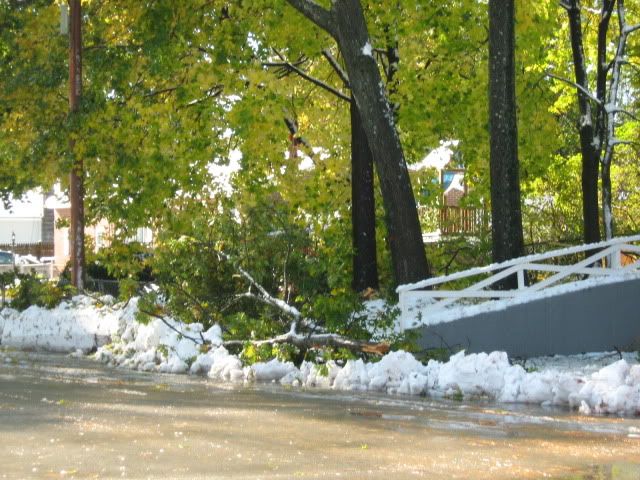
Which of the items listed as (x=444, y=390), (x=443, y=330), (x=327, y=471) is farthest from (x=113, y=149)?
(x=327, y=471)

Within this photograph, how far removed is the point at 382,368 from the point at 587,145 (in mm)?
11579

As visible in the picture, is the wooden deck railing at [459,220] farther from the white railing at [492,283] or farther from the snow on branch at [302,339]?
the snow on branch at [302,339]

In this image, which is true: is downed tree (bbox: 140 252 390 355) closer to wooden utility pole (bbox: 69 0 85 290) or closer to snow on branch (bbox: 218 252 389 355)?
snow on branch (bbox: 218 252 389 355)

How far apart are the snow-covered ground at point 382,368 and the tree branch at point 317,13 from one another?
5216 mm

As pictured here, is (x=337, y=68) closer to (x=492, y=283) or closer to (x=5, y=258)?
(x=492, y=283)

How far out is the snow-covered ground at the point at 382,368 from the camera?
40.8ft

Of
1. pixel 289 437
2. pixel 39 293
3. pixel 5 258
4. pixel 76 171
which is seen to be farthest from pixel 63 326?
pixel 5 258

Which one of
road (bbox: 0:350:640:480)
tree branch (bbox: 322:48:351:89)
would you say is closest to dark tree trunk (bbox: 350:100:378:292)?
tree branch (bbox: 322:48:351:89)

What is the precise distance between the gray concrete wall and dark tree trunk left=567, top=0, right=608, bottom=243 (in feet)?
17.8

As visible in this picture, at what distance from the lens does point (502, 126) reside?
18.7 metres

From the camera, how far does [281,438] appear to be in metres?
9.66

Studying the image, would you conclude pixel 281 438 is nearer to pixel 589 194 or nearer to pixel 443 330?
pixel 443 330

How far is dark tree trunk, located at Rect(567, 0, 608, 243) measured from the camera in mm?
23688

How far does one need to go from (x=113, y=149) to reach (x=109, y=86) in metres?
2.34
